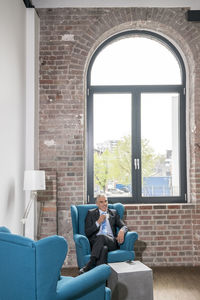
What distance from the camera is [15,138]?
4680mm

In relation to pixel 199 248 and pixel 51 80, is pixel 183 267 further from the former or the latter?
pixel 51 80

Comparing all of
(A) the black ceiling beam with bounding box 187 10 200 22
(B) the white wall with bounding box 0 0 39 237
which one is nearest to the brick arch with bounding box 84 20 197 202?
(A) the black ceiling beam with bounding box 187 10 200 22

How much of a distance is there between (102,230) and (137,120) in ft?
6.60

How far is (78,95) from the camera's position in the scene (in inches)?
226

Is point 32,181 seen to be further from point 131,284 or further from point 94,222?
point 131,284

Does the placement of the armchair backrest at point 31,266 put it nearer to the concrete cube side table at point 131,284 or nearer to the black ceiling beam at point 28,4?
the concrete cube side table at point 131,284

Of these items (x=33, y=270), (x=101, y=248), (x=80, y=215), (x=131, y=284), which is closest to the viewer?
(x=33, y=270)

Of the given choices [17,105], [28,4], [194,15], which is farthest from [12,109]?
[194,15]

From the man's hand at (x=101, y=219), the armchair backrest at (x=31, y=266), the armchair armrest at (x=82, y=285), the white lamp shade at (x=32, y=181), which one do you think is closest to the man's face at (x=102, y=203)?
the man's hand at (x=101, y=219)

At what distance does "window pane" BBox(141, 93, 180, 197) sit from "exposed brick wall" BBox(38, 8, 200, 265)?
0.28 m

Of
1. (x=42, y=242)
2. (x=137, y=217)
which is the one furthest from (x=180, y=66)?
(x=42, y=242)

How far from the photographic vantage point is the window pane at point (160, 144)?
592cm

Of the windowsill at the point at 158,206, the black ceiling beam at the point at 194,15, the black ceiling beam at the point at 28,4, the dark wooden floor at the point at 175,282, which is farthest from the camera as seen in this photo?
the black ceiling beam at the point at 194,15

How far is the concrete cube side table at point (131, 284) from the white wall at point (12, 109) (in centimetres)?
142
